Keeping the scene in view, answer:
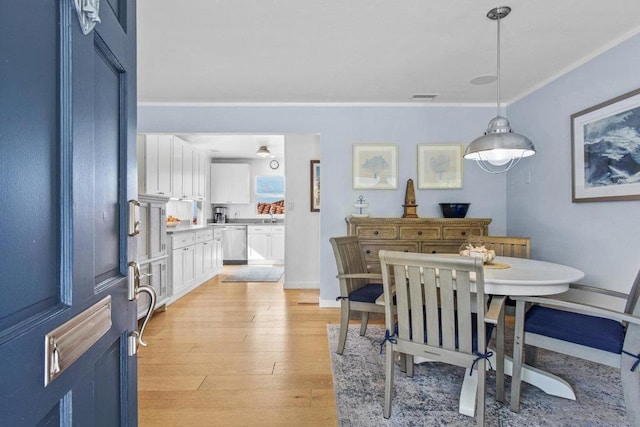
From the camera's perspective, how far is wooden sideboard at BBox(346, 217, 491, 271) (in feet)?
12.3

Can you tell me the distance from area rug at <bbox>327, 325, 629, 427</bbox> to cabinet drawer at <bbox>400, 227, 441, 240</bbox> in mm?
1435

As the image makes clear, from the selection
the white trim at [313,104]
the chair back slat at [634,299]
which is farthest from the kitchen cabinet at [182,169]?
the chair back slat at [634,299]

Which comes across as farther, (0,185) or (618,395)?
(618,395)

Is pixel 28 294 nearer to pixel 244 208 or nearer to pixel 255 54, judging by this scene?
pixel 255 54

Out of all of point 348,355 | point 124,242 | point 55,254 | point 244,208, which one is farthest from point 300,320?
point 244,208

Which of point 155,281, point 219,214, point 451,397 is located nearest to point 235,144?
point 219,214

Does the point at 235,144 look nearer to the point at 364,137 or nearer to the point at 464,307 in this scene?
the point at 364,137

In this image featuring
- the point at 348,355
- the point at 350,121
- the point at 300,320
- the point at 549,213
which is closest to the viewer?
the point at 348,355

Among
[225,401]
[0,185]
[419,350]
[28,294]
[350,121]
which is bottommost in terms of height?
[225,401]

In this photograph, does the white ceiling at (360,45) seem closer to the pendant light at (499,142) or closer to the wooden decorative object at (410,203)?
the pendant light at (499,142)

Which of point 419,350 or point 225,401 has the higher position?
point 419,350

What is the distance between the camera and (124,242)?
3.05 feet

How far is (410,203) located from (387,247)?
0.61 m

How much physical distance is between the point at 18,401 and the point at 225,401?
1.84 meters
